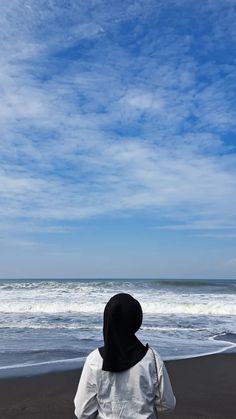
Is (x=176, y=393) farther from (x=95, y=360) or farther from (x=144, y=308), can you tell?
(x=144, y=308)

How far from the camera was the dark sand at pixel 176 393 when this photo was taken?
508cm

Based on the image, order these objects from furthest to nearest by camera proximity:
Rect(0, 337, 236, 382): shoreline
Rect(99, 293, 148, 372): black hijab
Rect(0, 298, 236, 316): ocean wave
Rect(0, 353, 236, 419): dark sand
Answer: Rect(0, 298, 236, 316): ocean wave → Rect(0, 337, 236, 382): shoreline → Rect(0, 353, 236, 419): dark sand → Rect(99, 293, 148, 372): black hijab

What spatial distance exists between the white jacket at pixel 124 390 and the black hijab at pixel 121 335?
4 centimetres

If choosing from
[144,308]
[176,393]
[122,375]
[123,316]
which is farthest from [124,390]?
[144,308]

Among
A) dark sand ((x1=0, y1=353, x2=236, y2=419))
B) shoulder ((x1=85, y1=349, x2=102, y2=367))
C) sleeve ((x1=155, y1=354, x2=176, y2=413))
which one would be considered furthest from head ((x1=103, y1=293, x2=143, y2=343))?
dark sand ((x1=0, y1=353, x2=236, y2=419))

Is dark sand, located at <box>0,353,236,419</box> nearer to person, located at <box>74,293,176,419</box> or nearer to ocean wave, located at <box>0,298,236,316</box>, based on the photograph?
person, located at <box>74,293,176,419</box>

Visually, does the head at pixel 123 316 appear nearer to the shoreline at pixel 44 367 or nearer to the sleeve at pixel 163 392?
the sleeve at pixel 163 392

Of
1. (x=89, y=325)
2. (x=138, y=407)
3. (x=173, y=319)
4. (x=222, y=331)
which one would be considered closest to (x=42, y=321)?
(x=89, y=325)

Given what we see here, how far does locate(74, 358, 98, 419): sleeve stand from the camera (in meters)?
2.11

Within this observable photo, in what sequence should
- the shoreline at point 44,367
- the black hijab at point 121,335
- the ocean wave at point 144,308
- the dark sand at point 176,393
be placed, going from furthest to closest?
the ocean wave at point 144,308
the shoreline at point 44,367
the dark sand at point 176,393
the black hijab at point 121,335

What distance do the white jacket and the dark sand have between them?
3106 mm

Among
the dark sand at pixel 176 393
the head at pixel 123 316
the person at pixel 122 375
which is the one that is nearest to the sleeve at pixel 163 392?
the person at pixel 122 375

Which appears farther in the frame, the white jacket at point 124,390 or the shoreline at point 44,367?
the shoreline at point 44,367

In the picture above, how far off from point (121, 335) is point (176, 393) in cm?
434
